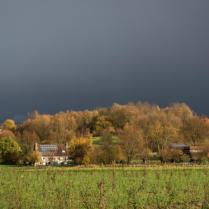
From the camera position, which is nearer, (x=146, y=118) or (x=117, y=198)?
(x=117, y=198)

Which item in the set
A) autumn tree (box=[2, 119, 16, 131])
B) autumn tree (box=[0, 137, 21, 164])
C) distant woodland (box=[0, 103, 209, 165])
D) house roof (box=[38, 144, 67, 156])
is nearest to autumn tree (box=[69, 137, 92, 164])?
distant woodland (box=[0, 103, 209, 165])

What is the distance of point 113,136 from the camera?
440 ft

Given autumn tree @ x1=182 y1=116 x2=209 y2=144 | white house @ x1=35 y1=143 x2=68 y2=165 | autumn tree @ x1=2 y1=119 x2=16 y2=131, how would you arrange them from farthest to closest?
autumn tree @ x1=2 y1=119 x2=16 y2=131, autumn tree @ x1=182 y1=116 x2=209 y2=144, white house @ x1=35 y1=143 x2=68 y2=165

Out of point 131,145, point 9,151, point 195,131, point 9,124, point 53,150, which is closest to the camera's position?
point 131,145

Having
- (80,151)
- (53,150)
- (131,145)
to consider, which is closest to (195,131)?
(131,145)

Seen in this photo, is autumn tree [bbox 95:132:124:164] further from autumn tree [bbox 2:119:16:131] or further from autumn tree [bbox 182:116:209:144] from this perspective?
autumn tree [bbox 2:119:16:131]

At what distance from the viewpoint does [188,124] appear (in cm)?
13550

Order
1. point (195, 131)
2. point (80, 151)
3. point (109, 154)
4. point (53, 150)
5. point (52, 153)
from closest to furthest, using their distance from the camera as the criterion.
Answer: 1. point (109, 154)
2. point (80, 151)
3. point (52, 153)
4. point (53, 150)
5. point (195, 131)

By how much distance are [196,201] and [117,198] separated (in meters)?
4.63

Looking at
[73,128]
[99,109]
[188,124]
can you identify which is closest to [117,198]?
[188,124]

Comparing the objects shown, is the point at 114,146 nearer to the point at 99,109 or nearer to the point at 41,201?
the point at 41,201

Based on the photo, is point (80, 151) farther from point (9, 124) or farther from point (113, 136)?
point (9, 124)

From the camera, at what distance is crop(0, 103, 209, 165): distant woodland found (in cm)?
9706

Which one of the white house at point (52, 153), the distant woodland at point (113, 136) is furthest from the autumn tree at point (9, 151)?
the white house at point (52, 153)
